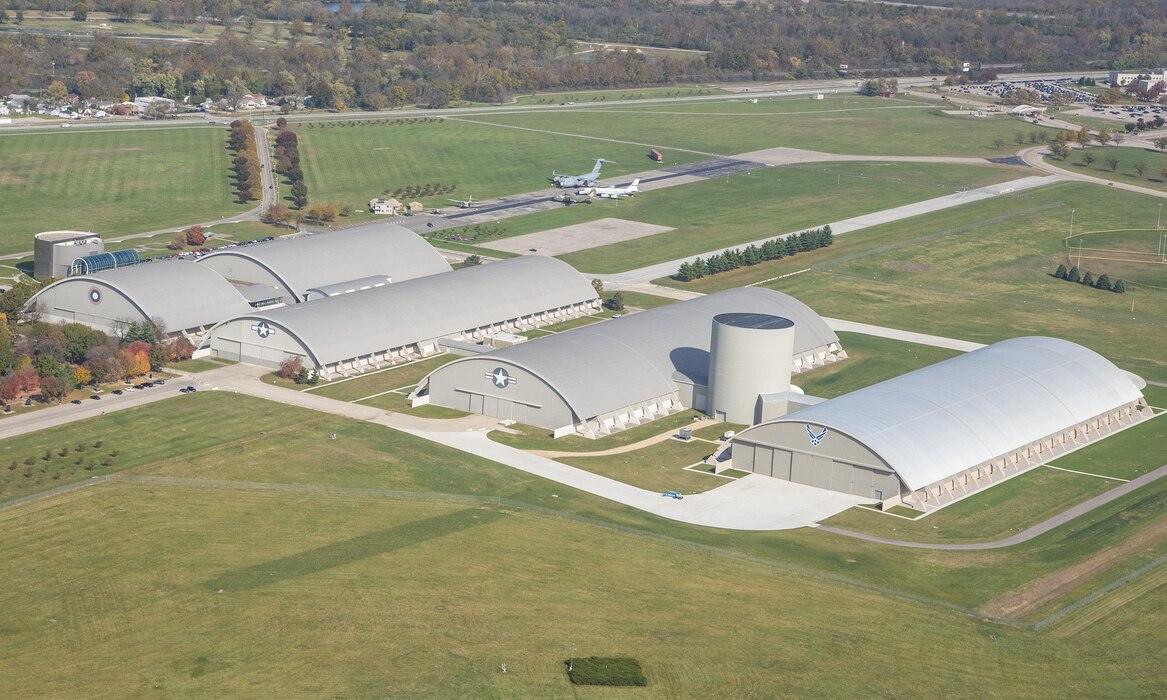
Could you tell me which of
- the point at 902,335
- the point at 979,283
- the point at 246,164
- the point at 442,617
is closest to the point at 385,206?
the point at 246,164

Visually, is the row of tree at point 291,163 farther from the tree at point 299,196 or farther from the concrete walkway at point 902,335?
the concrete walkway at point 902,335

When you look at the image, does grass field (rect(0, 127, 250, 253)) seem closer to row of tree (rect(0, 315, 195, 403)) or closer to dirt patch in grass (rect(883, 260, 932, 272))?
row of tree (rect(0, 315, 195, 403))

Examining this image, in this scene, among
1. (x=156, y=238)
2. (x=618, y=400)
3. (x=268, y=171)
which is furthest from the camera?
(x=268, y=171)

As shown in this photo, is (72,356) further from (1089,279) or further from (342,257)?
(1089,279)

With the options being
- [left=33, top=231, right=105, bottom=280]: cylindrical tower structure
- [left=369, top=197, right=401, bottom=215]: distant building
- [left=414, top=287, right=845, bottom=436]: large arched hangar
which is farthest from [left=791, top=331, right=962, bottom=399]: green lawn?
[left=33, top=231, right=105, bottom=280]: cylindrical tower structure

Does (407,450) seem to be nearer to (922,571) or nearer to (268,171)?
(922,571)

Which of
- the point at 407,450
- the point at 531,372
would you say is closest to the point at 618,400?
the point at 531,372
